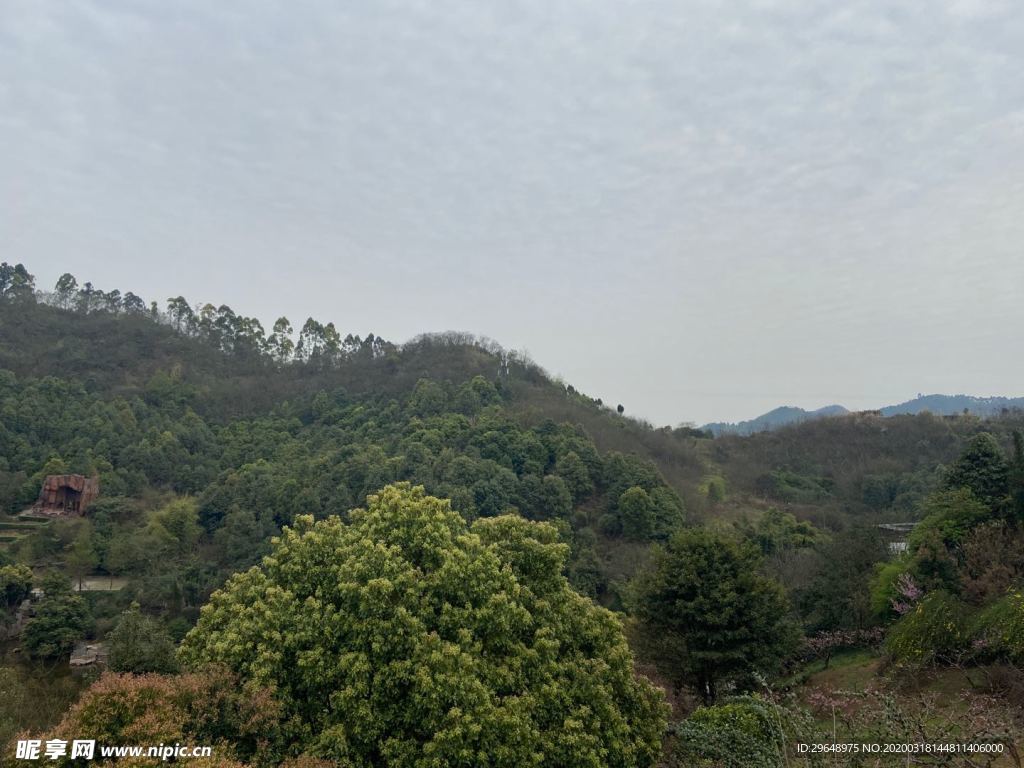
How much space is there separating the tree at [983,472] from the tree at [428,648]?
43.9 feet

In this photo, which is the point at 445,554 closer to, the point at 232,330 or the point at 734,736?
the point at 734,736

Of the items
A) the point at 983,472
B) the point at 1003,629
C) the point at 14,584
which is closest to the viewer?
the point at 1003,629

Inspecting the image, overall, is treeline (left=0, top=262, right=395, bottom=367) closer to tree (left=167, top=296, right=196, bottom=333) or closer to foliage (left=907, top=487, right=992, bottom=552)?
tree (left=167, top=296, right=196, bottom=333)

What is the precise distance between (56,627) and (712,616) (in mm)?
22483

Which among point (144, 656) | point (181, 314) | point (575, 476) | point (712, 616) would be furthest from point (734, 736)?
point (181, 314)

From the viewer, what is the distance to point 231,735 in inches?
290

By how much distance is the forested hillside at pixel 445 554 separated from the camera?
8039 mm

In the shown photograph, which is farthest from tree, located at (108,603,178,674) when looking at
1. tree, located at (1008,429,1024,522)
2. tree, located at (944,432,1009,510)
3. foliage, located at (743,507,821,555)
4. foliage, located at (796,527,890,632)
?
foliage, located at (743,507,821,555)

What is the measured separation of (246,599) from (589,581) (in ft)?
59.2

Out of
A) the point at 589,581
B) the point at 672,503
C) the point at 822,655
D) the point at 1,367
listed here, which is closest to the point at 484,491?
the point at 589,581

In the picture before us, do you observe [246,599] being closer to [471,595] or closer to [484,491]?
[471,595]

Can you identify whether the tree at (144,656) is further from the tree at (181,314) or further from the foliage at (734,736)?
the tree at (181,314)

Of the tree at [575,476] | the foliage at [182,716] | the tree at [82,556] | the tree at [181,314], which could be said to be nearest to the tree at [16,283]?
the tree at [181,314]

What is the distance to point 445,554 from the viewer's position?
9.11 m
